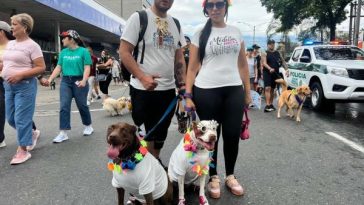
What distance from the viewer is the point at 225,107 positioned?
377cm

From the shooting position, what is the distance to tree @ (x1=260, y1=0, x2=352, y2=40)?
82.2 feet

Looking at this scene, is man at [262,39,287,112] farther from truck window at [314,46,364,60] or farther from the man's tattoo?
the man's tattoo

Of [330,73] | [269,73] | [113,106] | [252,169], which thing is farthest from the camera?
[269,73]

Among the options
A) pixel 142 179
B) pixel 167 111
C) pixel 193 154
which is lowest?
pixel 142 179

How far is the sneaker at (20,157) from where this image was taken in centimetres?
512

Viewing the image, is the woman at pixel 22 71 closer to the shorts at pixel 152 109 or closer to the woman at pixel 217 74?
the shorts at pixel 152 109

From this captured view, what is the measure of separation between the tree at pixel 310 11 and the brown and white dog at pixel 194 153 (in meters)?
24.2

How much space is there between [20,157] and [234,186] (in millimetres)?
3091

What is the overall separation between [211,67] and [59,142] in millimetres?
3770

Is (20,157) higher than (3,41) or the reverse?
the reverse

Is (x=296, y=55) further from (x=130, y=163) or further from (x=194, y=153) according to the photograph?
(x=130, y=163)

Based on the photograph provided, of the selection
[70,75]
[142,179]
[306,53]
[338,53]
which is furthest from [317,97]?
[142,179]

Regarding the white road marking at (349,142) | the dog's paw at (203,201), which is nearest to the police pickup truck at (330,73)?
the white road marking at (349,142)

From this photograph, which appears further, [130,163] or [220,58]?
[220,58]
